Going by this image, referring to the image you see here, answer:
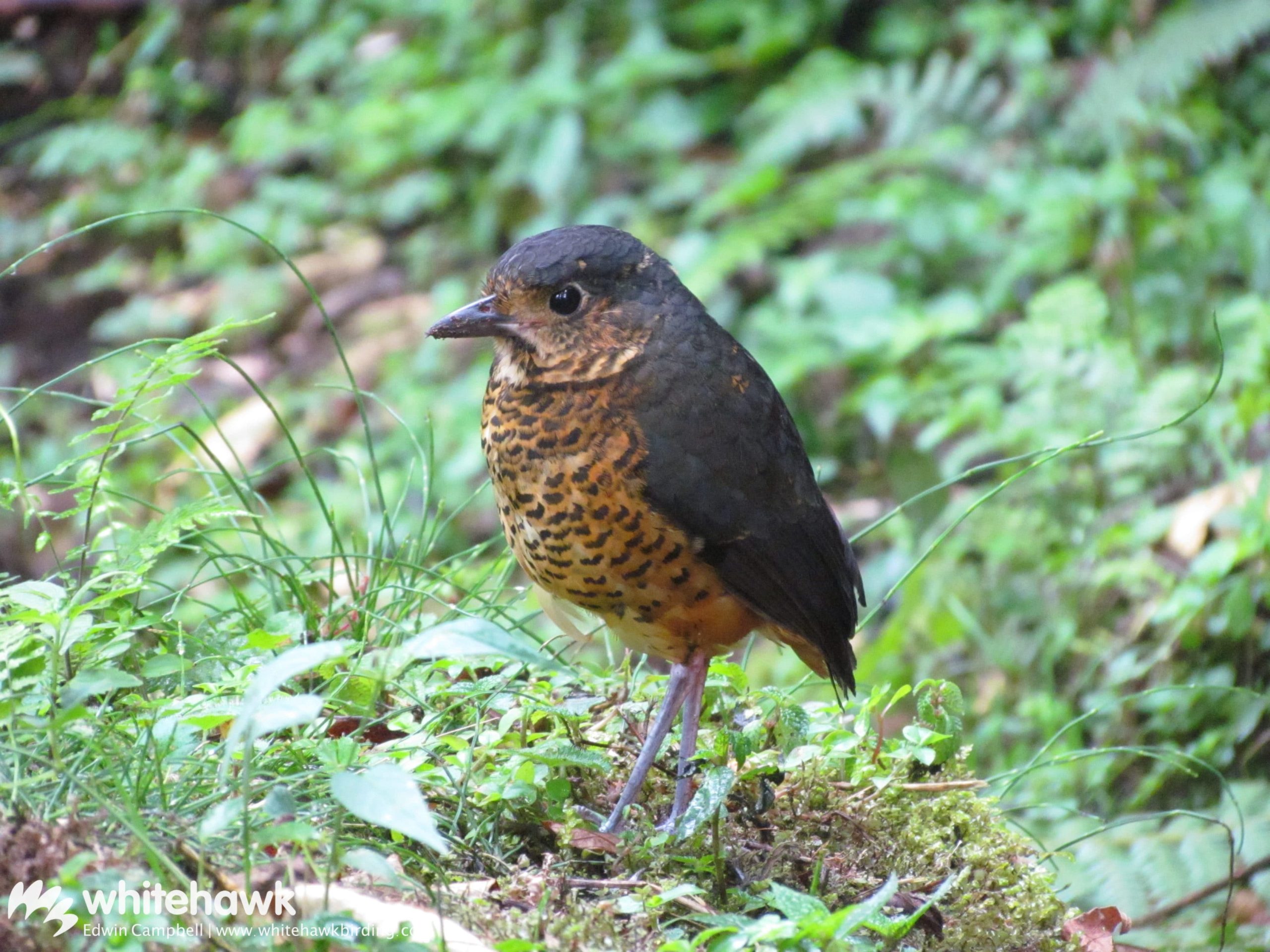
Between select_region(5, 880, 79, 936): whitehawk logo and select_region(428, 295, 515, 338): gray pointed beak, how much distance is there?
4.29ft

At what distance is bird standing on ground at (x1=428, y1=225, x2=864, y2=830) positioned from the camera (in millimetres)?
2586

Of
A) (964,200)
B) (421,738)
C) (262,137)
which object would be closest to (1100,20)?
(964,200)

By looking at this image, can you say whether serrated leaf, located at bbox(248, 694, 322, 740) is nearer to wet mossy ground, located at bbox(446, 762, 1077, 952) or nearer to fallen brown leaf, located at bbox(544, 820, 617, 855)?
wet mossy ground, located at bbox(446, 762, 1077, 952)

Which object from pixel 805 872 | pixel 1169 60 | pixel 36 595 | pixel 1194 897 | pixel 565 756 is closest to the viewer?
pixel 36 595

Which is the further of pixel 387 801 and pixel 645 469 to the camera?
pixel 645 469

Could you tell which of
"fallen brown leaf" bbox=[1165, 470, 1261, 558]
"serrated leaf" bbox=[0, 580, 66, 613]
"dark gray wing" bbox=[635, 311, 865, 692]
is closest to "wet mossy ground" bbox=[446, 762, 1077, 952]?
"dark gray wing" bbox=[635, 311, 865, 692]

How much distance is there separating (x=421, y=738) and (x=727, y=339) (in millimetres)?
1064

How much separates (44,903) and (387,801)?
0.46m

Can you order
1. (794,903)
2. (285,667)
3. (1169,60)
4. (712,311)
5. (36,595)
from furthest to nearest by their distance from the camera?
(712,311), (1169,60), (36,595), (794,903), (285,667)

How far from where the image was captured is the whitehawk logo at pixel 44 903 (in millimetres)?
1688

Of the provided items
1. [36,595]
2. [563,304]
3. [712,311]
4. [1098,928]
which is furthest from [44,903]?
[712,311]

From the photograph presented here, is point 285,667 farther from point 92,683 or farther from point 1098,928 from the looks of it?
point 1098,928

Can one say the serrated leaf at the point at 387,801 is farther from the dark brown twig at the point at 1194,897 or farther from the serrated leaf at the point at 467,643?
the dark brown twig at the point at 1194,897

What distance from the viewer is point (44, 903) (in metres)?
1.71
